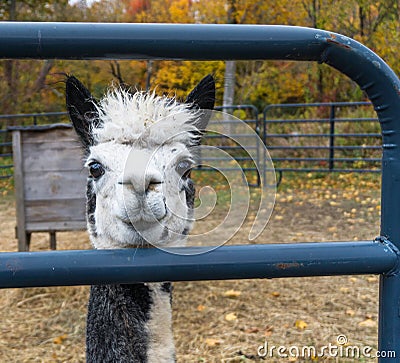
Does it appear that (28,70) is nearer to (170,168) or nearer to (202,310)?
(202,310)

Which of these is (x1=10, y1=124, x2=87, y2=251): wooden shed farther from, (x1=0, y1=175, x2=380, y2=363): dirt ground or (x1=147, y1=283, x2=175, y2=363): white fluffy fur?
(x1=147, y1=283, x2=175, y2=363): white fluffy fur

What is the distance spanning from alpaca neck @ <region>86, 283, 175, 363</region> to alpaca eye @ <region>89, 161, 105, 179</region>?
17.9 inches

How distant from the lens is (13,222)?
7203mm

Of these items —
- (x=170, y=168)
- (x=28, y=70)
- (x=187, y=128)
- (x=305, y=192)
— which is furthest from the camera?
(x=28, y=70)

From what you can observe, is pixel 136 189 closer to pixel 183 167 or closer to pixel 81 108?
pixel 183 167

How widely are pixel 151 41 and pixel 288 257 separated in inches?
19.1

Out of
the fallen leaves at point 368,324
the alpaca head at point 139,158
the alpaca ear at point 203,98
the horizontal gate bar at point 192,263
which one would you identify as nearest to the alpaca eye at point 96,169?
the alpaca head at point 139,158

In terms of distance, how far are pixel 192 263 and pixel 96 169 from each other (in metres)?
0.73

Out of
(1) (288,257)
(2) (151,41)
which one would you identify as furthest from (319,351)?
(2) (151,41)

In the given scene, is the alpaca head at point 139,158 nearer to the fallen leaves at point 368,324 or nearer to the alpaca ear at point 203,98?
the alpaca ear at point 203,98

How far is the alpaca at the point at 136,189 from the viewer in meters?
1.19

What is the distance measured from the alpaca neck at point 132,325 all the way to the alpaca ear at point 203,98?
670mm

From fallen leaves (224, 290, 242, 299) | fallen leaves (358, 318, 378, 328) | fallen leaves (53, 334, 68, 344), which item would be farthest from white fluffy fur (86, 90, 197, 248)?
fallen leaves (224, 290, 242, 299)

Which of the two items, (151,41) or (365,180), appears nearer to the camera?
(151,41)
